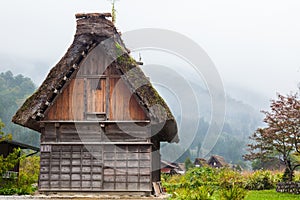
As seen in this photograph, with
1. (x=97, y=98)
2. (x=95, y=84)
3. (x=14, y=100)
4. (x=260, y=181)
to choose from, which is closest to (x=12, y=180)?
(x=97, y=98)

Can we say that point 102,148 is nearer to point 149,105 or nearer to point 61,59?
point 149,105

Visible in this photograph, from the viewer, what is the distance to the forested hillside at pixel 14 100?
85.2 meters

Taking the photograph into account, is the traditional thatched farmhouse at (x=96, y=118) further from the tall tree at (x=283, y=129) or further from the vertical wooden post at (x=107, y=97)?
the tall tree at (x=283, y=129)

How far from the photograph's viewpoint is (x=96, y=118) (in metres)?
16.0

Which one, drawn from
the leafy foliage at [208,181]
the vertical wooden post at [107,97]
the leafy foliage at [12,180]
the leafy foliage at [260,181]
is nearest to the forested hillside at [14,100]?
the leafy foliage at [208,181]

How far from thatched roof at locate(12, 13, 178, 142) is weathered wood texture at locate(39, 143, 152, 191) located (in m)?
1.32

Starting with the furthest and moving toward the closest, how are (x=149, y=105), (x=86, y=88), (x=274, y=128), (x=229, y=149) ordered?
(x=229, y=149) → (x=274, y=128) → (x=86, y=88) → (x=149, y=105)

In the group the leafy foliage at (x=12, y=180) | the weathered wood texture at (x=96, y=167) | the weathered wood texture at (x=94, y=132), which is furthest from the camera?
the leafy foliage at (x=12, y=180)

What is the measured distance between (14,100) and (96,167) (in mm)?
99269

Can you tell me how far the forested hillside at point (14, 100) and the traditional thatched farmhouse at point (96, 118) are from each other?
68.8 m

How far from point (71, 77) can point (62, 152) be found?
292 centimetres

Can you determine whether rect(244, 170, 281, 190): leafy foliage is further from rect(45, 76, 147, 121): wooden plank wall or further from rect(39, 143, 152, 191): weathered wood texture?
rect(45, 76, 147, 121): wooden plank wall

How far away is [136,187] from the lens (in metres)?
15.4

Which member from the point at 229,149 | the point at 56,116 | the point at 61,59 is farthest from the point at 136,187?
the point at 229,149
